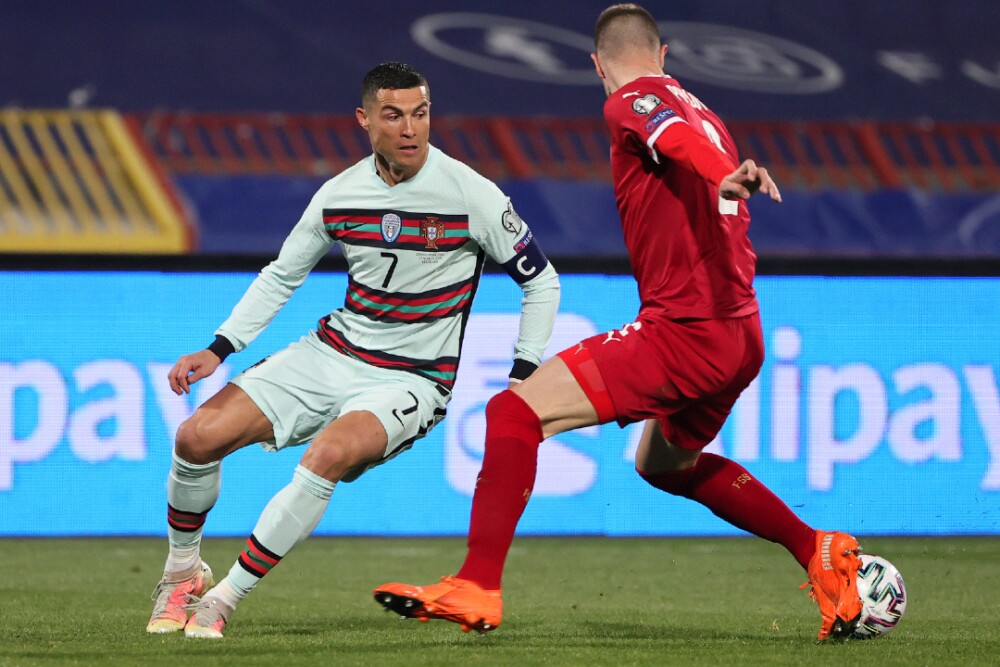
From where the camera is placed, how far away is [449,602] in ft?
12.0

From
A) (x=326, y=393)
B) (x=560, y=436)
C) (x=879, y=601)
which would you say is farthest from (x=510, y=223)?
(x=560, y=436)

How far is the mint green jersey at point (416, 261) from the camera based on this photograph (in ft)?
15.0

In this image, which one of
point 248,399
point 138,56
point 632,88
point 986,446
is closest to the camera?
point 632,88

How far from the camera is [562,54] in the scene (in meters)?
14.9

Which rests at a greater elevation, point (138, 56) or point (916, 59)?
point (916, 59)

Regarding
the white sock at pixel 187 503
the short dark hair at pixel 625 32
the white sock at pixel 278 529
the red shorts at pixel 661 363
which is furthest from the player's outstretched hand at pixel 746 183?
the white sock at pixel 187 503

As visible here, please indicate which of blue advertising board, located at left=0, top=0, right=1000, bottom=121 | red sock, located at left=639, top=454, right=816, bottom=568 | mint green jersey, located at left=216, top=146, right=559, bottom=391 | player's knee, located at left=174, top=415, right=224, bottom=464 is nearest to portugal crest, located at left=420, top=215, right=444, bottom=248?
mint green jersey, located at left=216, top=146, right=559, bottom=391

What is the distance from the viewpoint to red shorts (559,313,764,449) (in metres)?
3.93

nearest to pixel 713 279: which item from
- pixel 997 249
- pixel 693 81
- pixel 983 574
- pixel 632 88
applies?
pixel 632 88

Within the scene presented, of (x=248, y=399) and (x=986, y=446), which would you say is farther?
(x=986, y=446)

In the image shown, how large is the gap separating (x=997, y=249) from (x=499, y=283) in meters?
7.18

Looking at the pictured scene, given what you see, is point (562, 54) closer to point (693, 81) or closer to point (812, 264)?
point (693, 81)

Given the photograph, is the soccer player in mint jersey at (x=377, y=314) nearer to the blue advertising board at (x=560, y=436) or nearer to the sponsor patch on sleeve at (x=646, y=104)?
the sponsor patch on sleeve at (x=646, y=104)

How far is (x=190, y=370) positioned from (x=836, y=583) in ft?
6.54
